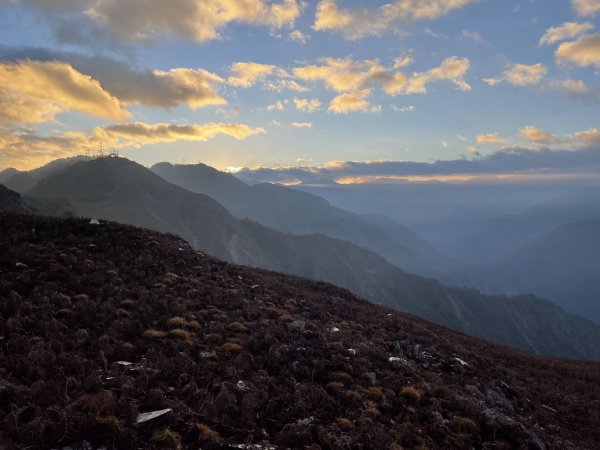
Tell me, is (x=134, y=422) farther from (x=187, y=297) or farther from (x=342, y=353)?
(x=187, y=297)

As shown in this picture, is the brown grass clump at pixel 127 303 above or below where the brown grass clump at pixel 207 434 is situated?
above

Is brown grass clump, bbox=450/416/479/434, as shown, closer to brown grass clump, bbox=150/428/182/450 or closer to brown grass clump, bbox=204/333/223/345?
brown grass clump, bbox=150/428/182/450

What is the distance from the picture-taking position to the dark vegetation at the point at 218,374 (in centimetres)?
1024

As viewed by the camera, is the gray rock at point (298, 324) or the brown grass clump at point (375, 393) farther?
the gray rock at point (298, 324)

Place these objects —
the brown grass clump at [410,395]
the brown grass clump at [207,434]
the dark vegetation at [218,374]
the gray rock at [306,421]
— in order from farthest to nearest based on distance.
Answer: the brown grass clump at [410,395]
the gray rock at [306,421]
the dark vegetation at [218,374]
the brown grass clump at [207,434]

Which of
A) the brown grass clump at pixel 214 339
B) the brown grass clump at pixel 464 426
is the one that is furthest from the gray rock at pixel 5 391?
the brown grass clump at pixel 464 426

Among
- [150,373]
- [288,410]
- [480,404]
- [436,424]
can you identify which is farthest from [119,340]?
[480,404]

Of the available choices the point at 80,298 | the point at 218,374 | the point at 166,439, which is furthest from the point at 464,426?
the point at 80,298

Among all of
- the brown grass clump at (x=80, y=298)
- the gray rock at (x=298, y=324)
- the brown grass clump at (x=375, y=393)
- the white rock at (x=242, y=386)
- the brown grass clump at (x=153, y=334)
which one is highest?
the brown grass clump at (x=80, y=298)

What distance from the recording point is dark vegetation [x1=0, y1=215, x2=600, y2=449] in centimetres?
1024

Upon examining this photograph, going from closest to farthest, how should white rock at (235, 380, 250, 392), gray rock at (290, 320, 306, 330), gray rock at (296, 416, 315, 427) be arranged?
gray rock at (296, 416, 315, 427), white rock at (235, 380, 250, 392), gray rock at (290, 320, 306, 330)

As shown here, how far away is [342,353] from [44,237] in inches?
916

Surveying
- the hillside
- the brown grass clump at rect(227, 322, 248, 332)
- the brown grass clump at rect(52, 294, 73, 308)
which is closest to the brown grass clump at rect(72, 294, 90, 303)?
the brown grass clump at rect(52, 294, 73, 308)

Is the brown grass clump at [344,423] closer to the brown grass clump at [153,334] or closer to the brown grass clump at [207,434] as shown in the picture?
the brown grass clump at [207,434]
